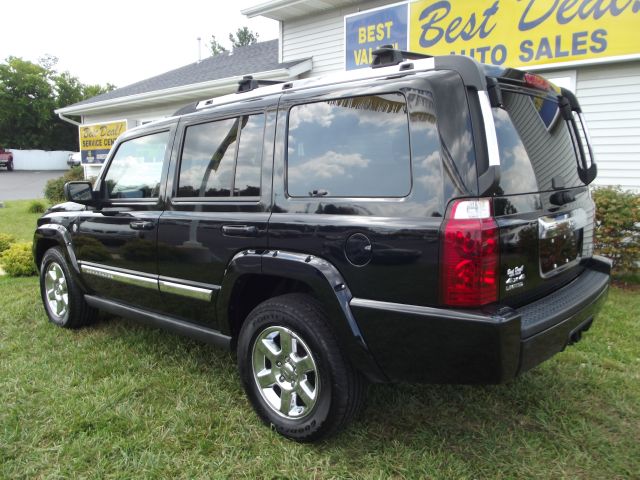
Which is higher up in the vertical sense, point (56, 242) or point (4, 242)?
point (56, 242)

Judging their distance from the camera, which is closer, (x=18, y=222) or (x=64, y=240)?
(x=64, y=240)

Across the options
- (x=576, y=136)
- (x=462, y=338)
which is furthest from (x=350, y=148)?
(x=576, y=136)

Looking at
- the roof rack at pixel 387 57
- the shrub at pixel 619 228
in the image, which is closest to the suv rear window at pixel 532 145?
the roof rack at pixel 387 57

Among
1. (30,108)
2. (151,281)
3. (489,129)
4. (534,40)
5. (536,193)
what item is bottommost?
(151,281)

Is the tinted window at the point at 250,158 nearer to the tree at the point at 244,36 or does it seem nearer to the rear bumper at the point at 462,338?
the rear bumper at the point at 462,338

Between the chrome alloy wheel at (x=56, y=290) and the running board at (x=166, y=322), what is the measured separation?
0.43m

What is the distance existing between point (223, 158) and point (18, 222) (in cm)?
1134

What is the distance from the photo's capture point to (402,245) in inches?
87.4

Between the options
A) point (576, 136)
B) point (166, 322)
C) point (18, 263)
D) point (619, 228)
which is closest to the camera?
point (576, 136)

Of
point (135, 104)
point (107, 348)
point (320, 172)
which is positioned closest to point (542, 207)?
point (320, 172)

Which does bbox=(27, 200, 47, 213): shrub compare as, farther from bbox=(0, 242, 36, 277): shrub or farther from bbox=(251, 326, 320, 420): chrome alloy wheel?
bbox=(251, 326, 320, 420): chrome alloy wheel

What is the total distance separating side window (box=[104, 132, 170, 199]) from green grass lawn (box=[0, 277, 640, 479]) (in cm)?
129

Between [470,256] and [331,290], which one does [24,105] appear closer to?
[331,290]

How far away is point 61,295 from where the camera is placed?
15.1 ft
